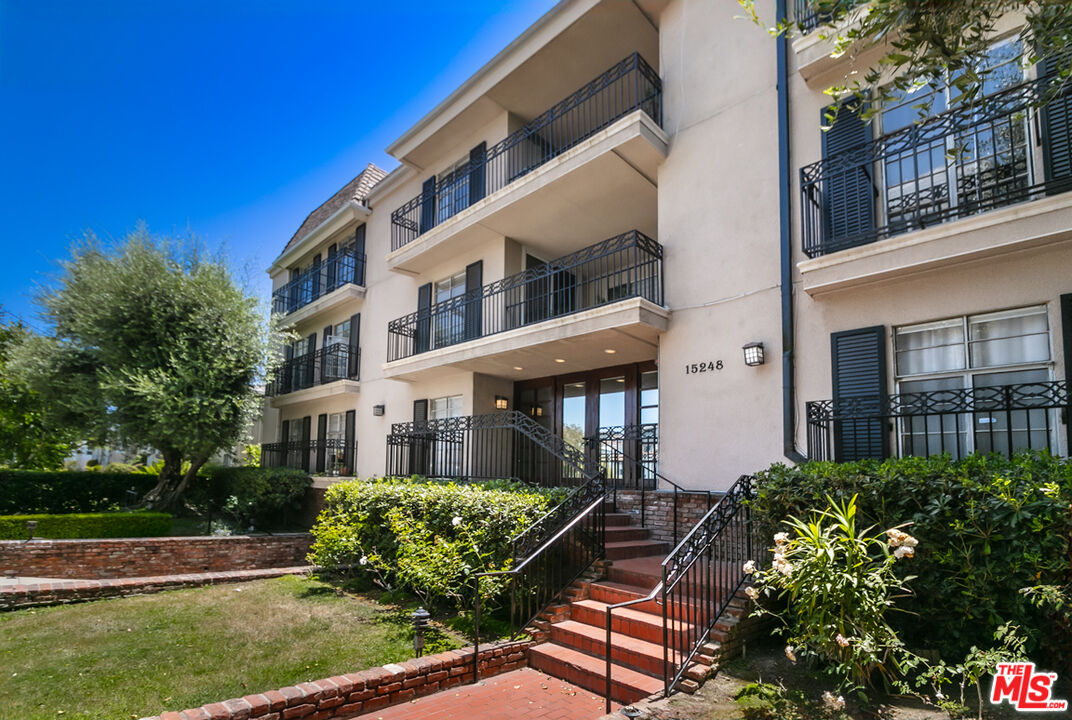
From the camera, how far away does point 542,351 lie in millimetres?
11547

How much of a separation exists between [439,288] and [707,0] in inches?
359

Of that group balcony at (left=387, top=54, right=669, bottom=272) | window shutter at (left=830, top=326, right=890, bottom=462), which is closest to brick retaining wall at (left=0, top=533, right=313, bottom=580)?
balcony at (left=387, top=54, right=669, bottom=272)

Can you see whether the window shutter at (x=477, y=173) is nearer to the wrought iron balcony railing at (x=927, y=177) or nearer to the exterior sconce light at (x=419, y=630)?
the wrought iron balcony railing at (x=927, y=177)

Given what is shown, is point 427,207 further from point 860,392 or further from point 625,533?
point 860,392

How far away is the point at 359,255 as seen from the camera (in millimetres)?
18953

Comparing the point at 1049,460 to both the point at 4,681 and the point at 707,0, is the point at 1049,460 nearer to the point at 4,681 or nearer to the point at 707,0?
the point at 707,0

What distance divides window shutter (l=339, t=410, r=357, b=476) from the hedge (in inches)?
191

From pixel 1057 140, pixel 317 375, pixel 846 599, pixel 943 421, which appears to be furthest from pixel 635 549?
pixel 317 375

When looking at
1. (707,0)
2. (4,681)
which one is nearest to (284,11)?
(707,0)

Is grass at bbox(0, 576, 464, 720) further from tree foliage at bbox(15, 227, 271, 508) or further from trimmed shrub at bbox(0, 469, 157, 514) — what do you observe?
trimmed shrub at bbox(0, 469, 157, 514)

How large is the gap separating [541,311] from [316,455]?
10.7 m

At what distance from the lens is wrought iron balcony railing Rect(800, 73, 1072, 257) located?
6480mm

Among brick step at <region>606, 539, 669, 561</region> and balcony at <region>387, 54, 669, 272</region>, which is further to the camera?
balcony at <region>387, 54, 669, 272</region>

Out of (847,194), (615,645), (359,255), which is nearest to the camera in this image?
(615,645)
